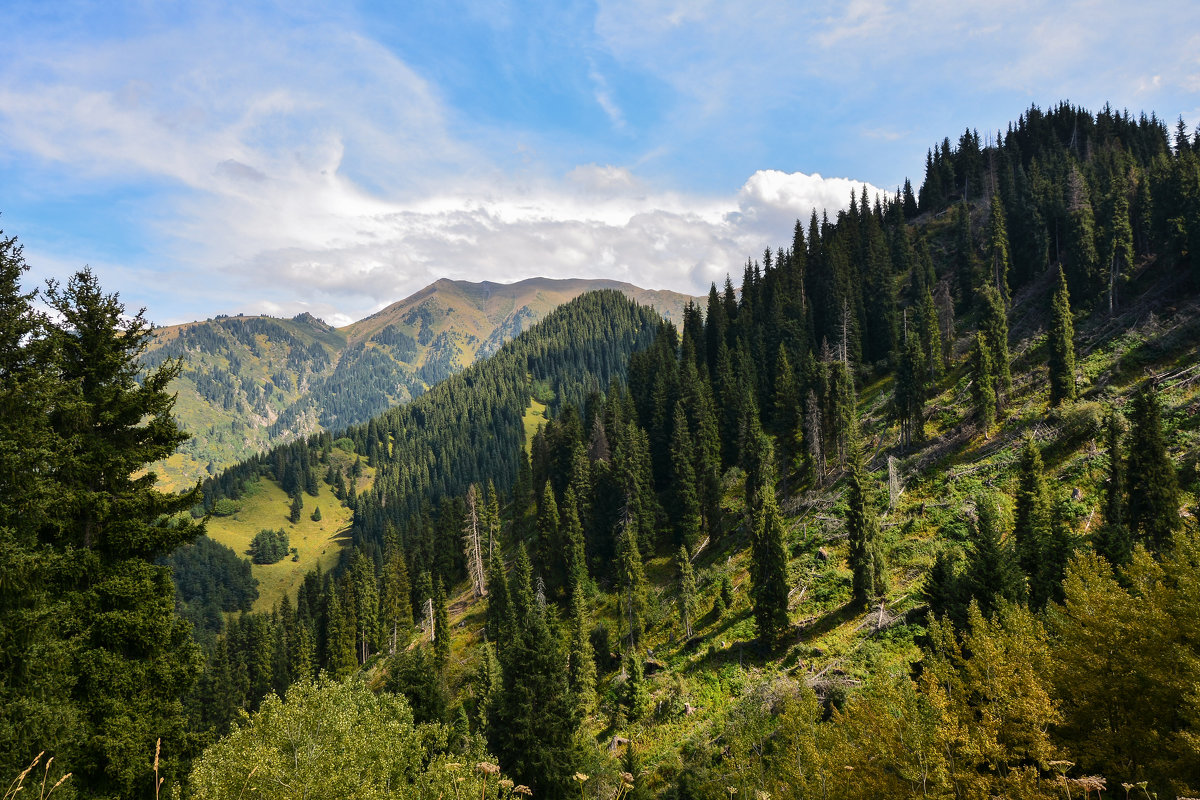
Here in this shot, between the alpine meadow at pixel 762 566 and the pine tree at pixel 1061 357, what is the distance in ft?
1.14

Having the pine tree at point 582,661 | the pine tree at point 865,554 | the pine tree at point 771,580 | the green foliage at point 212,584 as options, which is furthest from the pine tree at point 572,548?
the green foliage at point 212,584

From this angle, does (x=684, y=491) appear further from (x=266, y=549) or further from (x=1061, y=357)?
(x=266, y=549)

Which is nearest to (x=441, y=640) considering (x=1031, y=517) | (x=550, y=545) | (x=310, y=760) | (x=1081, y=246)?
(x=550, y=545)

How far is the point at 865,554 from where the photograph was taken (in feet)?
167

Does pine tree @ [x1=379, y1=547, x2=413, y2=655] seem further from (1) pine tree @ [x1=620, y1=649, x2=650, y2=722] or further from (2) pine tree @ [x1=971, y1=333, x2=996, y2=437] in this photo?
(2) pine tree @ [x1=971, y1=333, x2=996, y2=437]

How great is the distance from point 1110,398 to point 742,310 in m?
66.4

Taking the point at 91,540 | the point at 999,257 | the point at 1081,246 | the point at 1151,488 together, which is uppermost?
the point at 999,257

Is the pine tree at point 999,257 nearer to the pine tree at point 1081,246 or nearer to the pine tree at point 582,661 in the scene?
the pine tree at point 1081,246

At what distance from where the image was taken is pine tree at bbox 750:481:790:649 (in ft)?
174

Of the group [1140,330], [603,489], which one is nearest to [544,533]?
[603,489]

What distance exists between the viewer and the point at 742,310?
119 meters

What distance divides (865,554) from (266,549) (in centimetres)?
20201

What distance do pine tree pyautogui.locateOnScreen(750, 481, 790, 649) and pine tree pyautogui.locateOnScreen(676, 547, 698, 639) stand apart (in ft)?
24.0

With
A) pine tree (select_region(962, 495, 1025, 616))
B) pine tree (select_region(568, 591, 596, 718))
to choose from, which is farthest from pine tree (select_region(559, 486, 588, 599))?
pine tree (select_region(962, 495, 1025, 616))
